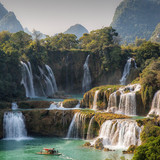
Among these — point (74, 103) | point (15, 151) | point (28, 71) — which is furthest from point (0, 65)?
point (15, 151)

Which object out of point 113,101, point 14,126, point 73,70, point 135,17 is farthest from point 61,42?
point 135,17

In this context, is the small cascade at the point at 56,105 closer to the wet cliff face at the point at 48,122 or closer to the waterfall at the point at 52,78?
the wet cliff face at the point at 48,122

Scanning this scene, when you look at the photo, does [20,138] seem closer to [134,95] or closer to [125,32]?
[134,95]

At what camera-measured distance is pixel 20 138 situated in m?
30.0

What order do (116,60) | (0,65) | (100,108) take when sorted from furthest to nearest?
1. (116,60)
2. (0,65)
3. (100,108)

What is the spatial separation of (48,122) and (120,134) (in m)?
8.48

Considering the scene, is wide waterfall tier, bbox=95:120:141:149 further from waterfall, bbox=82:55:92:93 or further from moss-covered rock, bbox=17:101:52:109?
waterfall, bbox=82:55:92:93

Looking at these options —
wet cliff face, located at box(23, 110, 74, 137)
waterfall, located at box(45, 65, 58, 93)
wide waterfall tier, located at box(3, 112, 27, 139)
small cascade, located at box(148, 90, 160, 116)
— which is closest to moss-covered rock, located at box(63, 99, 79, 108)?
wet cliff face, located at box(23, 110, 74, 137)

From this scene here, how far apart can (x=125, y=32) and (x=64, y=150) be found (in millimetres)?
167082

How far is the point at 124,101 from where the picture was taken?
111ft

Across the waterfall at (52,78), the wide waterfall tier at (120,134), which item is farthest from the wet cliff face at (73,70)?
the wide waterfall tier at (120,134)

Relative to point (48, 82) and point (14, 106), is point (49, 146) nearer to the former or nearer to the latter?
point (14, 106)

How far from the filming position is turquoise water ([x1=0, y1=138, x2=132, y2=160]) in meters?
23.0

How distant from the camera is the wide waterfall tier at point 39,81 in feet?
158
